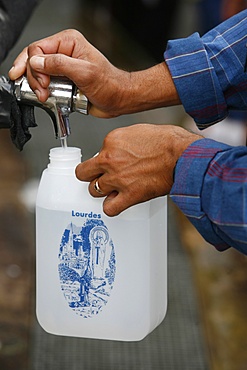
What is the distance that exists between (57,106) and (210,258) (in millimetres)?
2199

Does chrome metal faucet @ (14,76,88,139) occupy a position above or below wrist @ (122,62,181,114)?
above

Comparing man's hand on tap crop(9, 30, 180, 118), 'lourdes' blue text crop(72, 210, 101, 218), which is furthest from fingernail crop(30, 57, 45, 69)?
'lourdes' blue text crop(72, 210, 101, 218)

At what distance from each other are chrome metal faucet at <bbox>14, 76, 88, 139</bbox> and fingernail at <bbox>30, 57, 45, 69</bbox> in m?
0.05

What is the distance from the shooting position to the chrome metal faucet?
168cm

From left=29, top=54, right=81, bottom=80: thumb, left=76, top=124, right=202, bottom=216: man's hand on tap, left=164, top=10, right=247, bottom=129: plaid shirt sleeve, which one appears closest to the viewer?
left=76, top=124, right=202, bottom=216: man's hand on tap

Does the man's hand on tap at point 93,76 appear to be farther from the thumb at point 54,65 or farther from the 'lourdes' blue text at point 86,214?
the 'lourdes' blue text at point 86,214

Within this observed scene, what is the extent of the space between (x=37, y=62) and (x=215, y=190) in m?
0.55

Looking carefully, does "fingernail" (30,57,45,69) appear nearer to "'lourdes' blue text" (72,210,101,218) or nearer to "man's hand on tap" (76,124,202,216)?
"man's hand on tap" (76,124,202,216)

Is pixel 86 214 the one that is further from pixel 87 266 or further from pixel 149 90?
pixel 149 90

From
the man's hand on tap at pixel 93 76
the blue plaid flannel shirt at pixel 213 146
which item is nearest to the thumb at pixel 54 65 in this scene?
the man's hand on tap at pixel 93 76

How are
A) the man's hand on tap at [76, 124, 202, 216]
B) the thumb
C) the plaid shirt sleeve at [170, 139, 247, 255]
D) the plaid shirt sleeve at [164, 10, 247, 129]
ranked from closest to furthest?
the plaid shirt sleeve at [170, 139, 247, 255]
the man's hand on tap at [76, 124, 202, 216]
the thumb
the plaid shirt sleeve at [164, 10, 247, 129]

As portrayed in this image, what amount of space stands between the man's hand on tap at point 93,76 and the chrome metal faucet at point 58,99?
2 centimetres

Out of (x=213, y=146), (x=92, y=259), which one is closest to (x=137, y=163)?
(x=213, y=146)

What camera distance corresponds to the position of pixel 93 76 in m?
1.76
